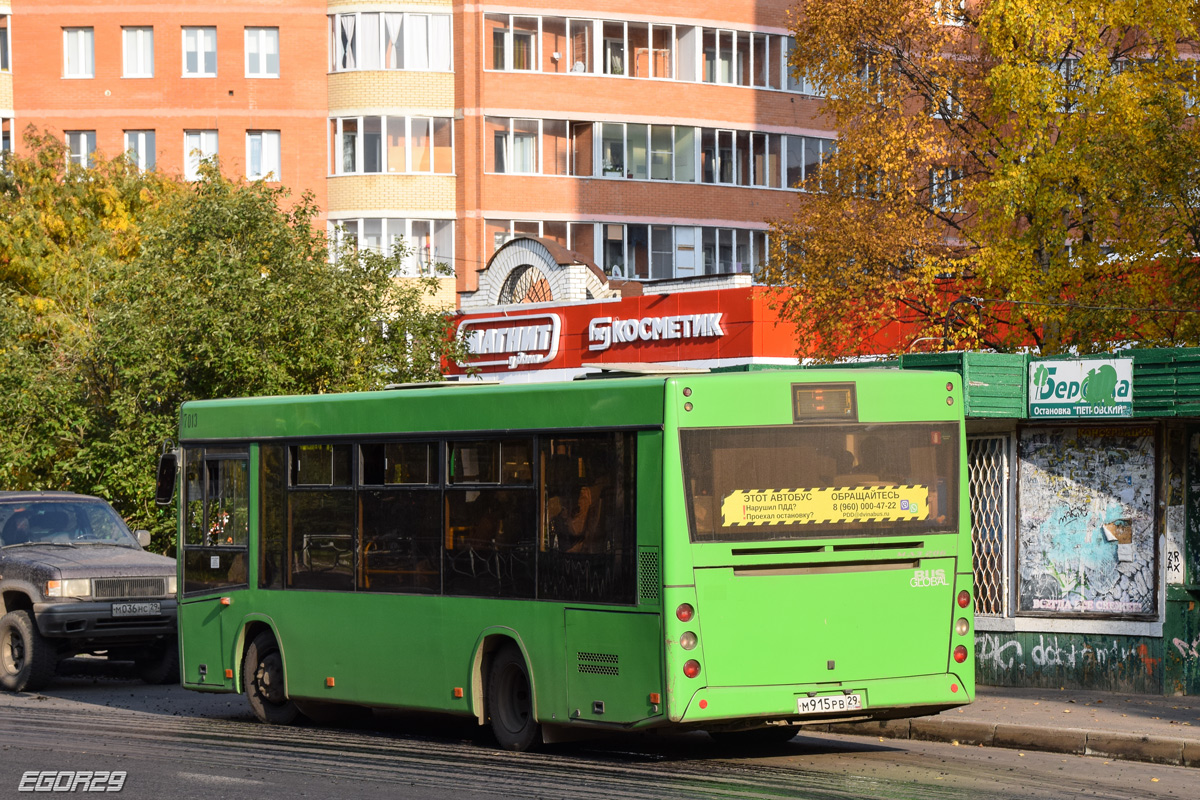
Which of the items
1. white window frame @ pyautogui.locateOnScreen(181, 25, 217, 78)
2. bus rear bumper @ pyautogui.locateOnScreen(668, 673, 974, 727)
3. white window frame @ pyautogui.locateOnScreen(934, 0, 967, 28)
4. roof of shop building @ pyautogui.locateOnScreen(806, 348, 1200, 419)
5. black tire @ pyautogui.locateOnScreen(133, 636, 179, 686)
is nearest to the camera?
bus rear bumper @ pyautogui.locateOnScreen(668, 673, 974, 727)

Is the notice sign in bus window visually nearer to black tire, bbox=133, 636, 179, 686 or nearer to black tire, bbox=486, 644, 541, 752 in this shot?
black tire, bbox=486, 644, 541, 752

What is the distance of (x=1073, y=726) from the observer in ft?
42.0

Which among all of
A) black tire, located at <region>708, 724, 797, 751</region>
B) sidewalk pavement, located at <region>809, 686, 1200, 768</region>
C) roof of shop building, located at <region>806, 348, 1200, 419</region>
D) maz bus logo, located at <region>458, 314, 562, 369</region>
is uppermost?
maz bus logo, located at <region>458, 314, 562, 369</region>

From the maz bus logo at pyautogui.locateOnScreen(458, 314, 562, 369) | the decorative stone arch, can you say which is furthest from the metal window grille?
the maz bus logo at pyautogui.locateOnScreen(458, 314, 562, 369)

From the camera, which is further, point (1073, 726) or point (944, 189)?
point (944, 189)

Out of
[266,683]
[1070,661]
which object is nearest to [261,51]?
[266,683]

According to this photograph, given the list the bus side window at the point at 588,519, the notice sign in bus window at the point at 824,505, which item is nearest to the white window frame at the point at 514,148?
the bus side window at the point at 588,519

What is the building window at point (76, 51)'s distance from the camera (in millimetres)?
49906

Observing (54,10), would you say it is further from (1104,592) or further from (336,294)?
(1104,592)

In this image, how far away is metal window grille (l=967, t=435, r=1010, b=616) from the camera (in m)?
16.3

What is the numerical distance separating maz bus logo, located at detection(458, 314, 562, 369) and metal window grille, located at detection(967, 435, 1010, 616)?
23580 millimetres

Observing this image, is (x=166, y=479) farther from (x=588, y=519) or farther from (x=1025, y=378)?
(x=1025, y=378)

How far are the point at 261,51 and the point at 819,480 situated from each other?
4076 cm

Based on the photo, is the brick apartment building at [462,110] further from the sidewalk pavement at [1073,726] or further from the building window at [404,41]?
the sidewalk pavement at [1073,726]
